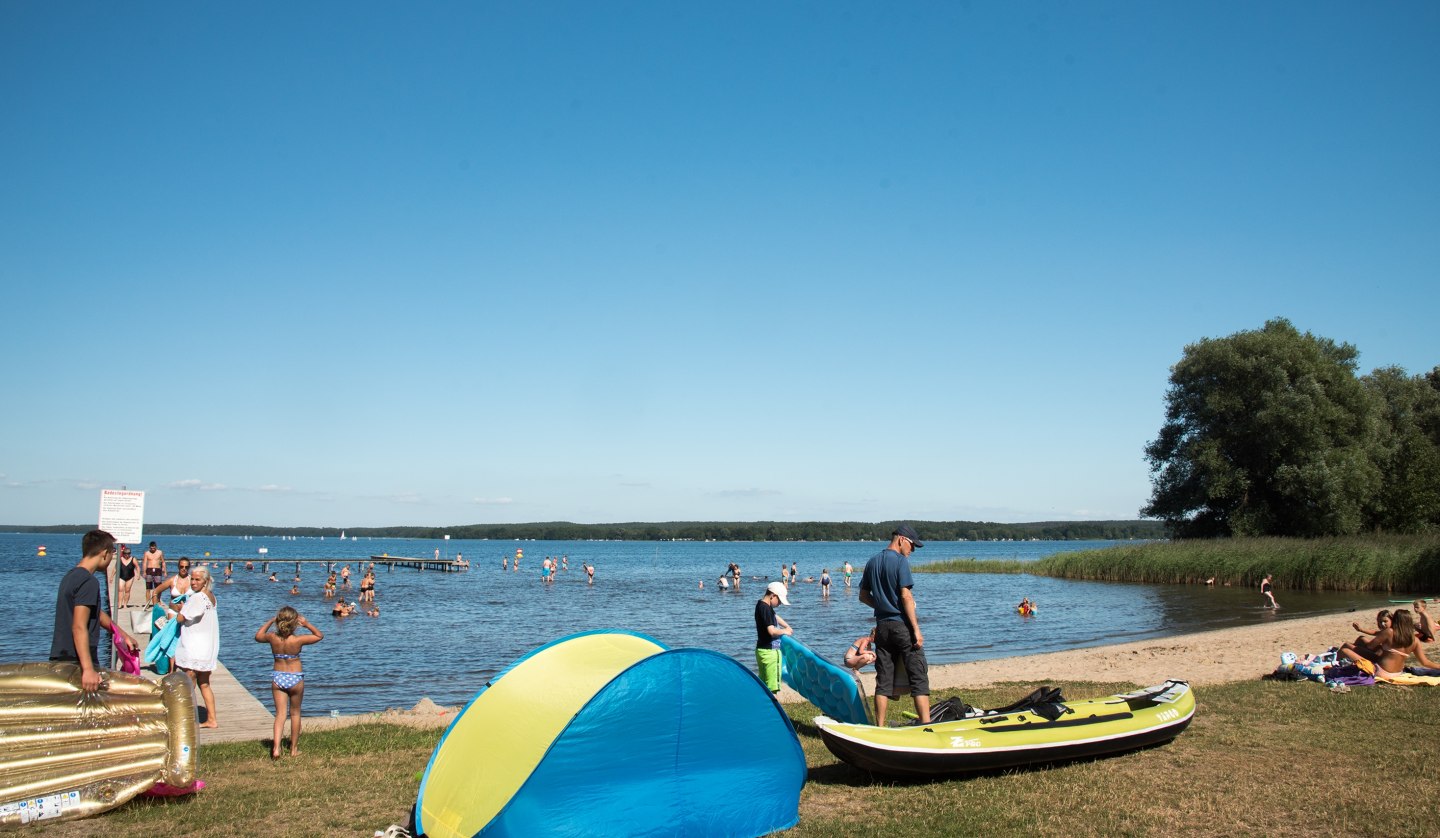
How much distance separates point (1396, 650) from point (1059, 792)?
762 cm

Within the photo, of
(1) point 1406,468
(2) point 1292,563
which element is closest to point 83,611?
(2) point 1292,563

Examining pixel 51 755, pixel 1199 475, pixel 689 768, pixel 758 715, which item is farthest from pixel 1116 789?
pixel 1199 475

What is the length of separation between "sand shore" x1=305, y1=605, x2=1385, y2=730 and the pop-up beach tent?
4621mm

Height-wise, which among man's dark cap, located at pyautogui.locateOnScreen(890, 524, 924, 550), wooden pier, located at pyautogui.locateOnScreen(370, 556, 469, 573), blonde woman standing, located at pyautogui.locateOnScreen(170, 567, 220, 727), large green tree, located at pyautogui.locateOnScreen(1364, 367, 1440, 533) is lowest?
wooden pier, located at pyautogui.locateOnScreen(370, 556, 469, 573)

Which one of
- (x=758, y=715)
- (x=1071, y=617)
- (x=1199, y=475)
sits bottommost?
(x=1071, y=617)

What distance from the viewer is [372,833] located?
6375 millimetres

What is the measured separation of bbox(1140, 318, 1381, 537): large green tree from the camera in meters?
42.0

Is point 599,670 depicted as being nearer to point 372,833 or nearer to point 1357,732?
point 372,833

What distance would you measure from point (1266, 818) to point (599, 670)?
4.63 meters

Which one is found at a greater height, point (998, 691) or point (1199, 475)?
point (1199, 475)

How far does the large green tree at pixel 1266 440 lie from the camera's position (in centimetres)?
4203

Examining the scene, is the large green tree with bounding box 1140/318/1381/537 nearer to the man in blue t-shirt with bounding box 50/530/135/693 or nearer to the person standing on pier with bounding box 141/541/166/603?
the person standing on pier with bounding box 141/541/166/603

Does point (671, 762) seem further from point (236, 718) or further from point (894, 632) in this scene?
point (236, 718)

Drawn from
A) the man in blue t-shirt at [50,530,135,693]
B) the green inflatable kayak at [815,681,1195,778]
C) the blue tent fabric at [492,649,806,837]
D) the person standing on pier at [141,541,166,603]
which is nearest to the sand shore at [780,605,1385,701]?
the green inflatable kayak at [815,681,1195,778]
